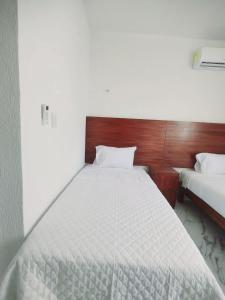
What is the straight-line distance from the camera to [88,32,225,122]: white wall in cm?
238

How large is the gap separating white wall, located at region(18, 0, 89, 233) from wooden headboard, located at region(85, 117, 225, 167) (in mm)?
920

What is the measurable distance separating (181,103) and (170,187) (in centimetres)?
132

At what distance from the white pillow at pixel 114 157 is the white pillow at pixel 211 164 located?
1018mm

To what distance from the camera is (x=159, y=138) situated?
8.16 feet

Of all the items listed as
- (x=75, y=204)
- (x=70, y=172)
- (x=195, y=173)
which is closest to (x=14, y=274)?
(x=75, y=204)

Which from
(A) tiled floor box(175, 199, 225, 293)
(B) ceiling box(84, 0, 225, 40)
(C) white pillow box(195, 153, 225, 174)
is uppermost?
(B) ceiling box(84, 0, 225, 40)

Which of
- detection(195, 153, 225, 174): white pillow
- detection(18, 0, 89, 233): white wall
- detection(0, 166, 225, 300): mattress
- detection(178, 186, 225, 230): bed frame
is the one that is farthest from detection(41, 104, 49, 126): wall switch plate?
detection(195, 153, 225, 174): white pillow

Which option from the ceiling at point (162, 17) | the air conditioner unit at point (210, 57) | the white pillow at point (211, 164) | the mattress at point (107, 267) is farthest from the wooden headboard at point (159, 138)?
the mattress at point (107, 267)

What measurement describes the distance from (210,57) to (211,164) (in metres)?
1.51

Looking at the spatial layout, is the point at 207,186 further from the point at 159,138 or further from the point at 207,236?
the point at 159,138

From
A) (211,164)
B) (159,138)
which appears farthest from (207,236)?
(159,138)

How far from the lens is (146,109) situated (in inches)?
99.2

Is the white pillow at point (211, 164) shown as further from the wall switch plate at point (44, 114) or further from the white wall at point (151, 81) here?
the wall switch plate at point (44, 114)

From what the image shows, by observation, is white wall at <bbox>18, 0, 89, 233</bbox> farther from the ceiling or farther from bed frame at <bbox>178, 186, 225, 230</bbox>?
bed frame at <bbox>178, 186, 225, 230</bbox>
